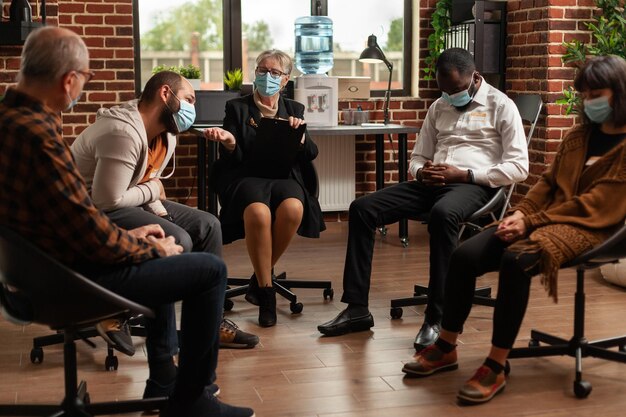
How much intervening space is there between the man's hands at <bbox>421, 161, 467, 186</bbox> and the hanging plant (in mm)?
2541

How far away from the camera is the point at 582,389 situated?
2.83 metres

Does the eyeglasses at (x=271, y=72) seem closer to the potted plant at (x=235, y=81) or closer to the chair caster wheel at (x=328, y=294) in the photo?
the chair caster wheel at (x=328, y=294)

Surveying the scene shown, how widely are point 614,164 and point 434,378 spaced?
0.93 m

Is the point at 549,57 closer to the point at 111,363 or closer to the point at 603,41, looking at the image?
the point at 603,41

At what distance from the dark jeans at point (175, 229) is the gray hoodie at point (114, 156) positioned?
0.05m

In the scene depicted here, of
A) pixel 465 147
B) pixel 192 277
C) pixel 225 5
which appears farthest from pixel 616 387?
pixel 225 5

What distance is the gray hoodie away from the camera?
2799 millimetres

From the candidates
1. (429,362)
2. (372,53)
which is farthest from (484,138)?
(372,53)

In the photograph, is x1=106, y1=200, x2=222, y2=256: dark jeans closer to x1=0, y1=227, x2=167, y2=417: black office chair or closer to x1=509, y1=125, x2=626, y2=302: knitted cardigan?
x1=0, y1=227, x2=167, y2=417: black office chair

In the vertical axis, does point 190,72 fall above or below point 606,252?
above

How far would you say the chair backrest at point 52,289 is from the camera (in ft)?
Result: 6.85

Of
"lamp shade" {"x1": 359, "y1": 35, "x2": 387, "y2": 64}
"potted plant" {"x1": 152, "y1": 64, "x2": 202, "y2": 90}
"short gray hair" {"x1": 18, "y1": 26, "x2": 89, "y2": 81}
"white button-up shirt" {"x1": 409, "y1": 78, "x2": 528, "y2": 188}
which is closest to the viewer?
"short gray hair" {"x1": 18, "y1": 26, "x2": 89, "y2": 81}

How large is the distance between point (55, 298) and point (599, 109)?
1.83 m

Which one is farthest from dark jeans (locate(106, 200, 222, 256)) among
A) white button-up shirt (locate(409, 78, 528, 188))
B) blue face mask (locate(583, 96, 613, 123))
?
blue face mask (locate(583, 96, 613, 123))
